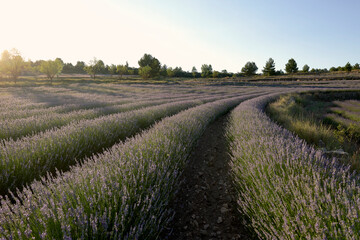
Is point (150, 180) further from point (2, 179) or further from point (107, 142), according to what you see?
point (107, 142)

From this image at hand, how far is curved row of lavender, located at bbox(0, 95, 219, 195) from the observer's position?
8.27ft

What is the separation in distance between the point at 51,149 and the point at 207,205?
2890 millimetres

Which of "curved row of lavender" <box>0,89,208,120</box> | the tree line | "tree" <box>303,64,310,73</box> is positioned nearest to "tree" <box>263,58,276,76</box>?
the tree line

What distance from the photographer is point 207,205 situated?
2.93 meters

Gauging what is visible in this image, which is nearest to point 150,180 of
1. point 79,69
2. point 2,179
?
point 2,179

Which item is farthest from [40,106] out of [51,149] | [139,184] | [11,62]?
[11,62]

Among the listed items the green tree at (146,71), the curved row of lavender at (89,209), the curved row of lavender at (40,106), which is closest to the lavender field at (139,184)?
the curved row of lavender at (89,209)

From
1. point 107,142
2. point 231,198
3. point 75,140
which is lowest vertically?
point 231,198

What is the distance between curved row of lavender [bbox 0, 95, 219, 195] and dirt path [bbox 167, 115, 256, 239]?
178cm

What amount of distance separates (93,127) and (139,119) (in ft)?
6.49

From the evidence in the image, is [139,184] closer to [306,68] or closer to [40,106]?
[40,106]

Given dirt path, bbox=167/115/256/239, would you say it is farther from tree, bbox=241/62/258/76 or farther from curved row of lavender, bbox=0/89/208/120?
tree, bbox=241/62/258/76

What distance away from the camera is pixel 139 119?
6125 millimetres

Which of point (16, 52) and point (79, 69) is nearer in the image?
point (16, 52)
